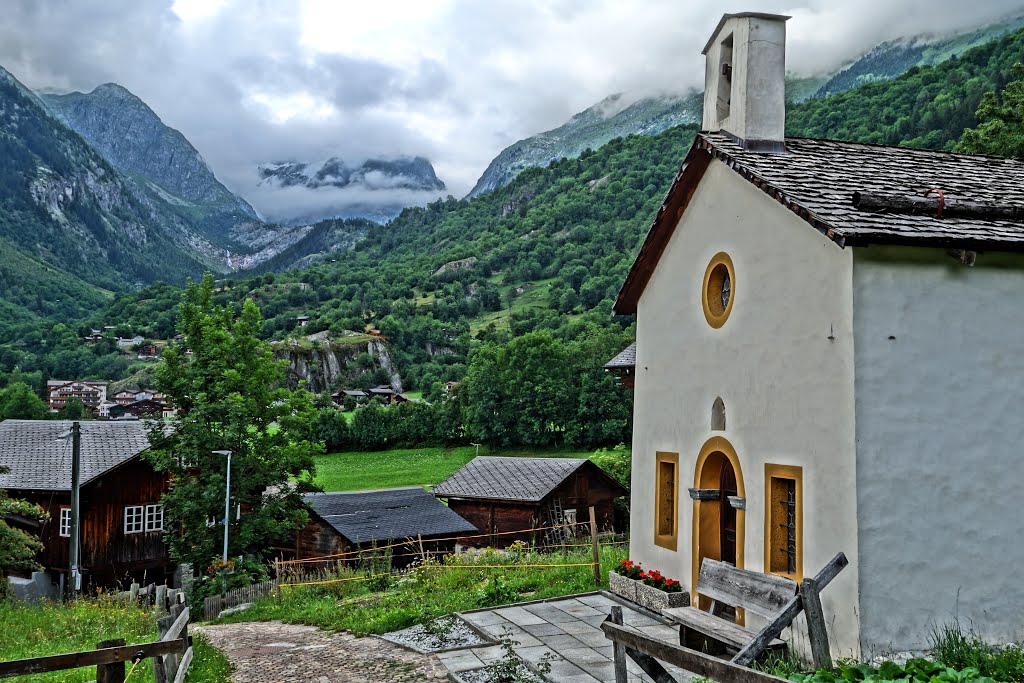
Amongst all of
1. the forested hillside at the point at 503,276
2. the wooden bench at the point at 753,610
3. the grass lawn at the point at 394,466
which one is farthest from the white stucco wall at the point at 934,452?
the forested hillside at the point at 503,276

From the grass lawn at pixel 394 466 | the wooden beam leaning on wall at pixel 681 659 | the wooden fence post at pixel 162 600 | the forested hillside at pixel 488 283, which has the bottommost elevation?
the grass lawn at pixel 394 466

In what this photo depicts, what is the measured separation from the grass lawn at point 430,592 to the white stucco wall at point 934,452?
18.8 ft

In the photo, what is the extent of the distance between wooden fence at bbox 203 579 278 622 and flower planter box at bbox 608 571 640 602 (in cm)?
836

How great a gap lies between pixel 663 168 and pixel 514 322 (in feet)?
141

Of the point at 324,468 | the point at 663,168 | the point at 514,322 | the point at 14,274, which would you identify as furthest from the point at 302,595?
the point at 14,274

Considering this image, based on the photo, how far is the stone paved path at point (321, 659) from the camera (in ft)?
26.9

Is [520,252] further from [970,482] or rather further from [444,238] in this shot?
[970,482]

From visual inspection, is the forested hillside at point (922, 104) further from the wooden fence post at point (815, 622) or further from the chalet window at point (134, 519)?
the wooden fence post at point (815, 622)

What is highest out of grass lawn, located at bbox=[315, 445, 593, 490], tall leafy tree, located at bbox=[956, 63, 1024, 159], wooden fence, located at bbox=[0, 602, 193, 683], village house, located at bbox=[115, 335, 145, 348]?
tall leafy tree, located at bbox=[956, 63, 1024, 159]

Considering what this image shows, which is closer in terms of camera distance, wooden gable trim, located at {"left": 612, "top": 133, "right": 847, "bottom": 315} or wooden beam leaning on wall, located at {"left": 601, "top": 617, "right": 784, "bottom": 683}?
wooden beam leaning on wall, located at {"left": 601, "top": 617, "right": 784, "bottom": 683}

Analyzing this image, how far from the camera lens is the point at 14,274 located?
148750 millimetres

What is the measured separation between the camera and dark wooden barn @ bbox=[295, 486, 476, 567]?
2845 cm

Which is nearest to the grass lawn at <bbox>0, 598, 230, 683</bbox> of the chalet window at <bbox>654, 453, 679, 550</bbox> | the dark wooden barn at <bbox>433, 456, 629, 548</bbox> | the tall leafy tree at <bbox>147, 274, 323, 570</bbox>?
the chalet window at <bbox>654, 453, 679, 550</bbox>

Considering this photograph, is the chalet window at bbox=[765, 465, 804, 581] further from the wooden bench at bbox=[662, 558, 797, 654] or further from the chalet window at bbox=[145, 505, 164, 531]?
the chalet window at bbox=[145, 505, 164, 531]
